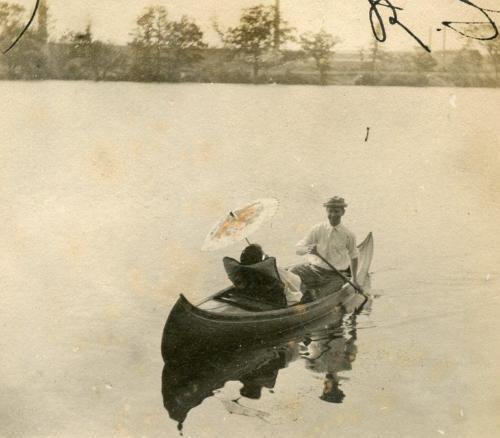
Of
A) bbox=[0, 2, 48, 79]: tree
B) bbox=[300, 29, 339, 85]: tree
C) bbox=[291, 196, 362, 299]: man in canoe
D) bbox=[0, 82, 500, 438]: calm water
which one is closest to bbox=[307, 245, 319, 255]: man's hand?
bbox=[291, 196, 362, 299]: man in canoe

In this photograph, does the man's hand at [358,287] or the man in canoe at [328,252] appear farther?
the man's hand at [358,287]

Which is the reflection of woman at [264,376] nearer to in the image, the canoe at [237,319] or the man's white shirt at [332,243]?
the canoe at [237,319]

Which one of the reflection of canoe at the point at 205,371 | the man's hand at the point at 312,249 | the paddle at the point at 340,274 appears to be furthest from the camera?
the paddle at the point at 340,274

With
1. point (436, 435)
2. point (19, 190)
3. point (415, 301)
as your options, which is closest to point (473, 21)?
point (415, 301)

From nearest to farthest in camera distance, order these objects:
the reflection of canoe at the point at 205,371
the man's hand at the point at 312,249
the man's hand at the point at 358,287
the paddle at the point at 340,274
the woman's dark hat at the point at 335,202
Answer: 1. the reflection of canoe at the point at 205,371
2. the woman's dark hat at the point at 335,202
3. the man's hand at the point at 312,249
4. the paddle at the point at 340,274
5. the man's hand at the point at 358,287

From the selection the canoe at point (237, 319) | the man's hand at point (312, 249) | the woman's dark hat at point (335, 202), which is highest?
the woman's dark hat at point (335, 202)

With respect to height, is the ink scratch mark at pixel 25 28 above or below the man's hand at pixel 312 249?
above

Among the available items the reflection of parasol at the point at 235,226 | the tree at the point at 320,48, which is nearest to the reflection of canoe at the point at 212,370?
the reflection of parasol at the point at 235,226

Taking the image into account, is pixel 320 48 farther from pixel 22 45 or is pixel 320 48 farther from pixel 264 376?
pixel 264 376
